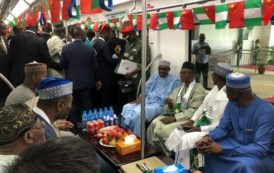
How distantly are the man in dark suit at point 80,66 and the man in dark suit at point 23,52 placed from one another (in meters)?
0.33

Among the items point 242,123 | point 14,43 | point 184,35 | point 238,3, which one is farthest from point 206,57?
point 14,43

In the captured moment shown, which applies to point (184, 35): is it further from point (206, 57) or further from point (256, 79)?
point (256, 79)

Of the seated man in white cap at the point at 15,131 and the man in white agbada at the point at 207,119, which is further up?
the seated man in white cap at the point at 15,131

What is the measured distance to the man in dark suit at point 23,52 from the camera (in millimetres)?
3527

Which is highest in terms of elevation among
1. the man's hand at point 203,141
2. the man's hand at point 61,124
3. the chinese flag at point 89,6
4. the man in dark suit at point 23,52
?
the chinese flag at point 89,6

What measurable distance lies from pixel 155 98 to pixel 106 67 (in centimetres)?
103

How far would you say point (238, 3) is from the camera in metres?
2.71

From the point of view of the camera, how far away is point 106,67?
4473 mm

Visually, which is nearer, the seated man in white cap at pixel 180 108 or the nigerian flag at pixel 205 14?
the nigerian flag at pixel 205 14

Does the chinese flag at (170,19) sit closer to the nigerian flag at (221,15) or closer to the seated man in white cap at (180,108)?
the seated man in white cap at (180,108)

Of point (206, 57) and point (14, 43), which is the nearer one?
point (14, 43)

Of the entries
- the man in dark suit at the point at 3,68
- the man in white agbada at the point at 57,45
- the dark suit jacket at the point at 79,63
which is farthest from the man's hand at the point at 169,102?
the man in dark suit at the point at 3,68

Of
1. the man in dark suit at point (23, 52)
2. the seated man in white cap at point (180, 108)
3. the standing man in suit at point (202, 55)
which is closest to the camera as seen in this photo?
the seated man in white cap at point (180, 108)

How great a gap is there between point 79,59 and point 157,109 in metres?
1.29
